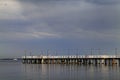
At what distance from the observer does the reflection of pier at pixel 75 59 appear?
109 m

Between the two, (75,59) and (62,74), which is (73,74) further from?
(75,59)

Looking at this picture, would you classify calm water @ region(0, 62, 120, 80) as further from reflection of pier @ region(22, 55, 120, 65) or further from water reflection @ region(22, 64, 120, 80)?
reflection of pier @ region(22, 55, 120, 65)

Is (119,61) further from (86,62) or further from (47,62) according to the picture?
(47,62)

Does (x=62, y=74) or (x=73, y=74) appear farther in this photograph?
(x=62, y=74)

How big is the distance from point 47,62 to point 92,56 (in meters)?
26.7

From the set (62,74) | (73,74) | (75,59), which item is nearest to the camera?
(73,74)

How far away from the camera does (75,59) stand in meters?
124

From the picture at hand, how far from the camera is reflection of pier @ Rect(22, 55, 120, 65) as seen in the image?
109344 mm

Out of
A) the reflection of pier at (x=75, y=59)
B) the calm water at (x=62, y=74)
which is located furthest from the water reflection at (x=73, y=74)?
the reflection of pier at (x=75, y=59)

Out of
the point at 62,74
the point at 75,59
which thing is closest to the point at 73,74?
the point at 62,74

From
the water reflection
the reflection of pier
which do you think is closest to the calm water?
the water reflection

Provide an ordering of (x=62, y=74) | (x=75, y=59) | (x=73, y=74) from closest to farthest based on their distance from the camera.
A: (x=73, y=74)
(x=62, y=74)
(x=75, y=59)

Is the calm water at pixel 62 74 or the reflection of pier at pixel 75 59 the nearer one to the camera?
the calm water at pixel 62 74

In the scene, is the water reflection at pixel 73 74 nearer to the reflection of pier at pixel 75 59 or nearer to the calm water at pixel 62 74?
the calm water at pixel 62 74
